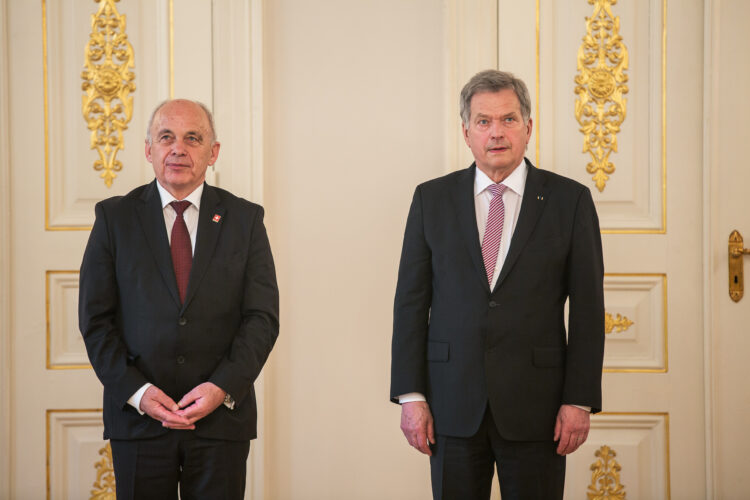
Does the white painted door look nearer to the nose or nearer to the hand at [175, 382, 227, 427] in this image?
the nose

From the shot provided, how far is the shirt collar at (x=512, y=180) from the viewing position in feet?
6.84

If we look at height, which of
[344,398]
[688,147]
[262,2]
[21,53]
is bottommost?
[344,398]

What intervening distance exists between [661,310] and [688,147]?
2.22ft

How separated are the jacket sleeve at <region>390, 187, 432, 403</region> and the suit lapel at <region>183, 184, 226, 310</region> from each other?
54 cm

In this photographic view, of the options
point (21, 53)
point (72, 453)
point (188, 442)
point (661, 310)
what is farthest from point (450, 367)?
point (21, 53)

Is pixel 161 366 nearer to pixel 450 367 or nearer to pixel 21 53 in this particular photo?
pixel 450 367

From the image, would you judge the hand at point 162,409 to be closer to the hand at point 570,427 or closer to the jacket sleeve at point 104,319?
the jacket sleeve at point 104,319

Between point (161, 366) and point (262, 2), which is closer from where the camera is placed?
point (161, 366)

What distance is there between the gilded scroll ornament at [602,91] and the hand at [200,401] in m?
1.82

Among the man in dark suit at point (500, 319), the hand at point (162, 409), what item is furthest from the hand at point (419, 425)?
the hand at point (162, 409)

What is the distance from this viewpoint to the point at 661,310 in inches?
119

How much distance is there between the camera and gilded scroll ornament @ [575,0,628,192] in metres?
3.04

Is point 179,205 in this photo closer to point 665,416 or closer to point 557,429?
point 557,429

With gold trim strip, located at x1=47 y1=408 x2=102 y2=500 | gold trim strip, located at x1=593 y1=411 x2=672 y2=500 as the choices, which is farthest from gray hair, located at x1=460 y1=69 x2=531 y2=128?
gold trim strip, located at x1=47 y1=408 x2=102 y2=500
